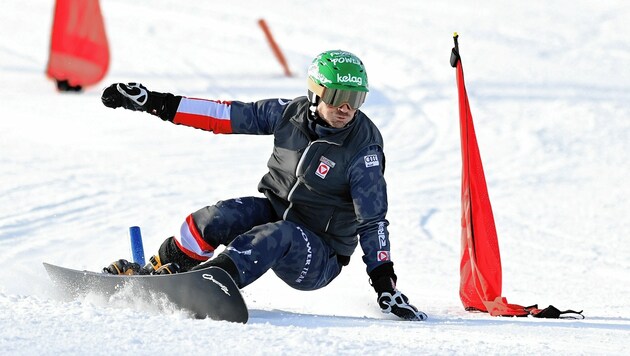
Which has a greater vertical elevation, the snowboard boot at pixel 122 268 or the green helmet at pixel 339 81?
the green helmet at pixel 339 81

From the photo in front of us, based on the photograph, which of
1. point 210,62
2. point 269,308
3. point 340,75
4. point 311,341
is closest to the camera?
point 311,341

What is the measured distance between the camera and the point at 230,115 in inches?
184

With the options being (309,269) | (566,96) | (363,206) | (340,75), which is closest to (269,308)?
(309,269)

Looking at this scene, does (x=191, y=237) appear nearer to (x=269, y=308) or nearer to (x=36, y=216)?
(x=269, y=308)

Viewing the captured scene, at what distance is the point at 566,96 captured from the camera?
12.0m

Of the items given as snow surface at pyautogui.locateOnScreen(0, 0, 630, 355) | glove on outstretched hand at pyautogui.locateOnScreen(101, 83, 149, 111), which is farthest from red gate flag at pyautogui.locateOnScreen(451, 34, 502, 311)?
glove on outstretched hand at pyautogui.locateOnScreen(101, 83, 149, 111)

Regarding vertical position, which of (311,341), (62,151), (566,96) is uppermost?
(566,96)

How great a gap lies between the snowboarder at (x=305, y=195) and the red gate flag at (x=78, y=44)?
6190 millimetres

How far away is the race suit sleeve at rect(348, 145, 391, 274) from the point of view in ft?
14.4

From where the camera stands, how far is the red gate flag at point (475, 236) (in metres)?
4.88

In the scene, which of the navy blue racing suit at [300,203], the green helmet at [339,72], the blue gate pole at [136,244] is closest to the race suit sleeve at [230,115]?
the navy blue racing suit at [300,203]

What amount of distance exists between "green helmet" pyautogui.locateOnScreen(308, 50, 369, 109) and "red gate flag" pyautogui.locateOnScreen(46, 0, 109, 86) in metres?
6.56

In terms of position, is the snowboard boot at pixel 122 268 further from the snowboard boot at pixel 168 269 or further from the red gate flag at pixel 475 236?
the red gate flag at pixel 475 236

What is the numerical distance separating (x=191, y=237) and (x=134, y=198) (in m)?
3.37
